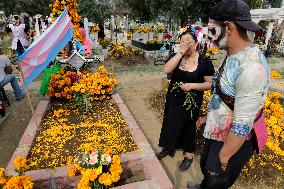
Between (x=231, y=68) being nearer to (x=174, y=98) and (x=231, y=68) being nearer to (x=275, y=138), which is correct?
(x=174, y=98)

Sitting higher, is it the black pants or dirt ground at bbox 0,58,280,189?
the black pants

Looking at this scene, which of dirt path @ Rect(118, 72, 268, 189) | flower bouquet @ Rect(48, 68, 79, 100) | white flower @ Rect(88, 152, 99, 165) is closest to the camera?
white flower @ Rect(88, 152, 99, 165)

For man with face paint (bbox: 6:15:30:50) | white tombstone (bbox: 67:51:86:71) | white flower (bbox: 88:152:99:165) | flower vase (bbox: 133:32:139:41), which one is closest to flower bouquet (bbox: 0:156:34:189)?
white flower (bbox: 88:152:99:165)

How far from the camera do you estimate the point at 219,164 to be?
2184 millimetres

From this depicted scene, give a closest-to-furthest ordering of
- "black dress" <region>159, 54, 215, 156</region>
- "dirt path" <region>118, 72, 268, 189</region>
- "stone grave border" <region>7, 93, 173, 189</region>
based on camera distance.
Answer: "stone grave border" <region>7, 93, 173, 189</region> → "black dress" <region>159, 54, 215, 156</region> → "dirt path" <region>118, 72, 268, 189</region>

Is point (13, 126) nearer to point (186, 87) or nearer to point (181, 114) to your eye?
point (181, 114)

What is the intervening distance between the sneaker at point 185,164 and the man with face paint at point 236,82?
1.77 m

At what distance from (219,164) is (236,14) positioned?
1281mm

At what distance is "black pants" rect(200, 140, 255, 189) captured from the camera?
2180mm

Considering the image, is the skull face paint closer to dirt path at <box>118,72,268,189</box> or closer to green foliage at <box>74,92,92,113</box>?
dirt path at <box>118,72,268,189</box>

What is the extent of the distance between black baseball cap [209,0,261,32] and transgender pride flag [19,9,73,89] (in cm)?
277

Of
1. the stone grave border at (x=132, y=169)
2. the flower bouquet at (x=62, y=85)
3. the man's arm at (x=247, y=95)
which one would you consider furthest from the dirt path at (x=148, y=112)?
the man's arm at (x=247, y=95)

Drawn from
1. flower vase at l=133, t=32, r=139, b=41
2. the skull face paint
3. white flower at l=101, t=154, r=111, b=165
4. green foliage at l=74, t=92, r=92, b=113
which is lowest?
green foliage at l=74, t=92, r=92, b=113

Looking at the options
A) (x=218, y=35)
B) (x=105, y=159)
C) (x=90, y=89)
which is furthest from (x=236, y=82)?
(x=90, y=89)
